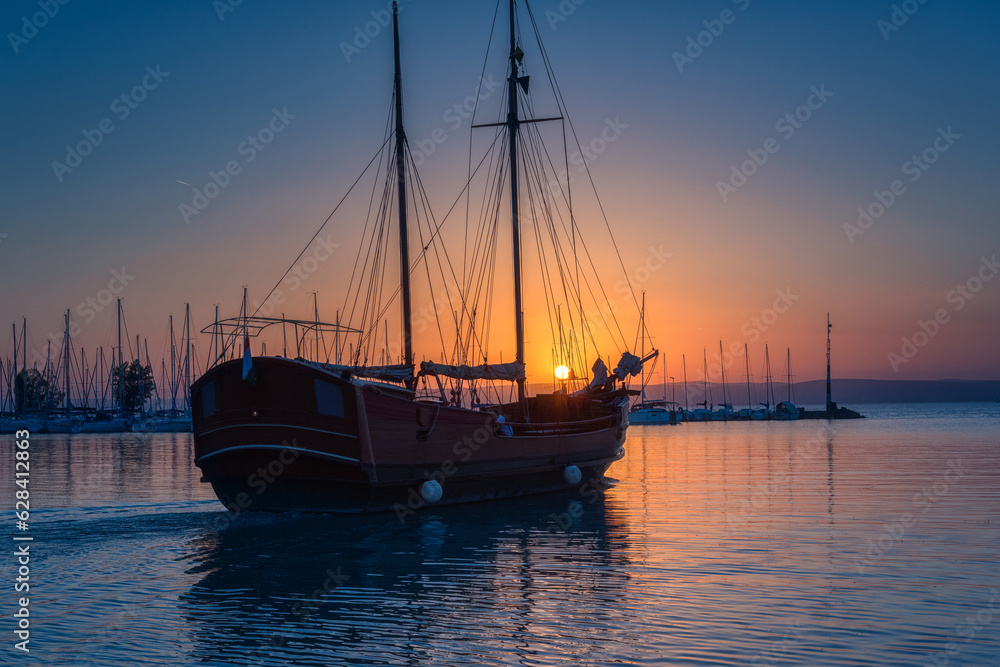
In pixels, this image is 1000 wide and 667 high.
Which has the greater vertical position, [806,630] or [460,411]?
[460,411]

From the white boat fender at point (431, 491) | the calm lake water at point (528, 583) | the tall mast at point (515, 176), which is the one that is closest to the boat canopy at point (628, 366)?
the tall mast at point (515, 176)

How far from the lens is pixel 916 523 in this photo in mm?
18562

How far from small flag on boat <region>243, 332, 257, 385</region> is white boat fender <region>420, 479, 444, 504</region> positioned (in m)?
4.84

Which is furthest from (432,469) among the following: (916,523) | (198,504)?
(916,523)

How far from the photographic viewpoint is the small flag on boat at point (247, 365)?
1862cm

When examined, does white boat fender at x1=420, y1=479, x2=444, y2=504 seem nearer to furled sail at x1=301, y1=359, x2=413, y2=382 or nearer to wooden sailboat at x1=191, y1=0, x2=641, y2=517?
wooden sailboat at x1=191, y1=0, x2=641, y2=517

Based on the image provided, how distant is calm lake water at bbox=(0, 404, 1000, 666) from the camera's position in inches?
366

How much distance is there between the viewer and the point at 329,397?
61.4 ft

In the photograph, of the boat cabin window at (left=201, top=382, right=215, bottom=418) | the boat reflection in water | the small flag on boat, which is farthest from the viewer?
the boat cabin window at (left=201, top=382, right=215, bottom=418)

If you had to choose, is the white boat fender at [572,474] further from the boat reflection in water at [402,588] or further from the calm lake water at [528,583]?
the boat reflection in water at [402,588]

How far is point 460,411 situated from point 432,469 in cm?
163

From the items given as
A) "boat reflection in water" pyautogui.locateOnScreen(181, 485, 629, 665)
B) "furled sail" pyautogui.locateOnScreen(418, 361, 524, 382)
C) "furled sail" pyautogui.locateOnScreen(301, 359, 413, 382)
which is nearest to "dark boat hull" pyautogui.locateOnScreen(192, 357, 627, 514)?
"boat reflection in water" pyautogui.locateOnScreen(181, 485, 629, 665)

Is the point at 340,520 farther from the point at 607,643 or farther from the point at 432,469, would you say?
the point at 607,643

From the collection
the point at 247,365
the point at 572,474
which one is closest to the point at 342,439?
the point at 247,365
